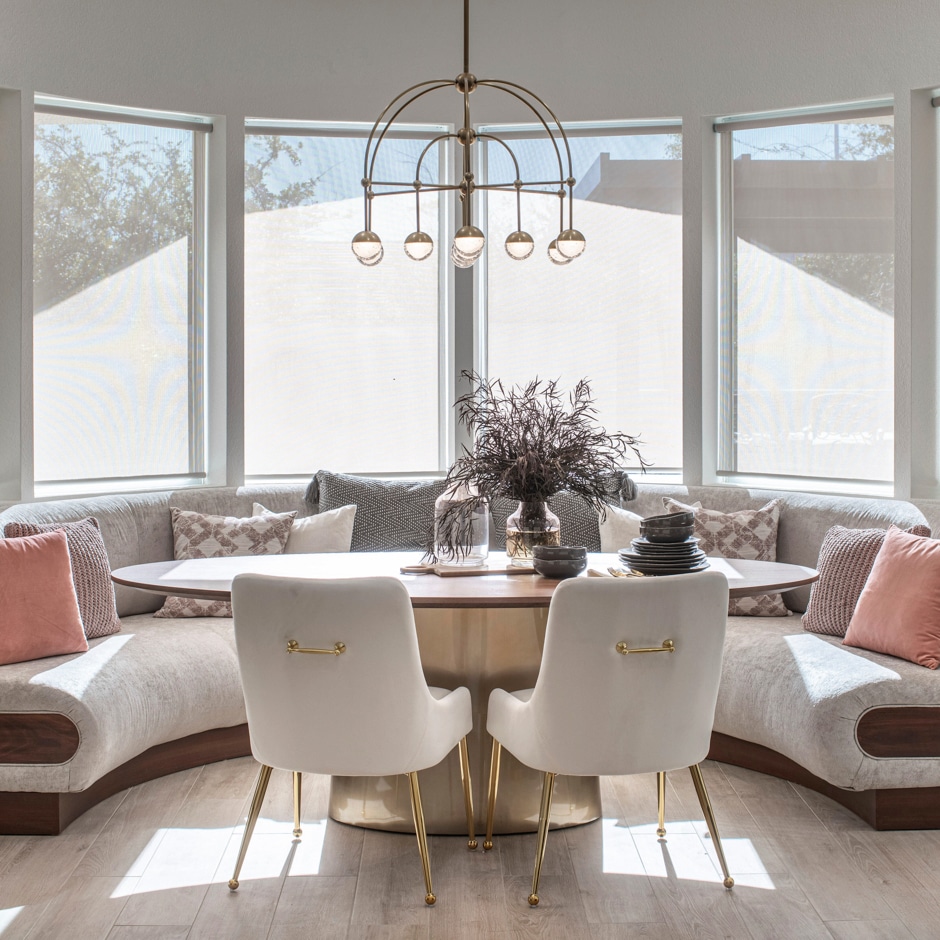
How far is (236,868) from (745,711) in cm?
168

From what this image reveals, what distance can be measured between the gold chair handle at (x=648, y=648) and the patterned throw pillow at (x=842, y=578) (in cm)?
146

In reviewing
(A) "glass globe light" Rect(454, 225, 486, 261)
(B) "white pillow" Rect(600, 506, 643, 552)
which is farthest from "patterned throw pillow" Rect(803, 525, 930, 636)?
(A) "glass globe light" Rect(454, 225, 486, 261)

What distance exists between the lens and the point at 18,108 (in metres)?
3.94

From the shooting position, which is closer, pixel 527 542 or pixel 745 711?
pixel 527 542

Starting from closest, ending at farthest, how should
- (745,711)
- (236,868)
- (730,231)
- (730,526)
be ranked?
1. (236,868)
2. (745,711)
3. (730,526)
4. (730,231)

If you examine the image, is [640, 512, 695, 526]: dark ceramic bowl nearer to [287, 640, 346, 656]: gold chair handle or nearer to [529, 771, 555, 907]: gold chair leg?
[529, 771, 555, 907]: gold chair leg

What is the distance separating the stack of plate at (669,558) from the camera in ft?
8.33

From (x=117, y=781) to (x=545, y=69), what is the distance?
360 centimetres

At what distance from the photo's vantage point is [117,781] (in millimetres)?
2996

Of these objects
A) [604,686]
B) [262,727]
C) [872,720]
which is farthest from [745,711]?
[262,727]

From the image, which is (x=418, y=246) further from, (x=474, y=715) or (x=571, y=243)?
(x=474, y=715)

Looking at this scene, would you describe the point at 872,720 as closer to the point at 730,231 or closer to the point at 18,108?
the point at 730,231

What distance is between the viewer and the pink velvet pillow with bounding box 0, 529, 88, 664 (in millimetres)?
2912

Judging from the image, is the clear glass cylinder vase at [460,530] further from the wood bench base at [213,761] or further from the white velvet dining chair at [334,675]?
the wood bench base at [213,761]
